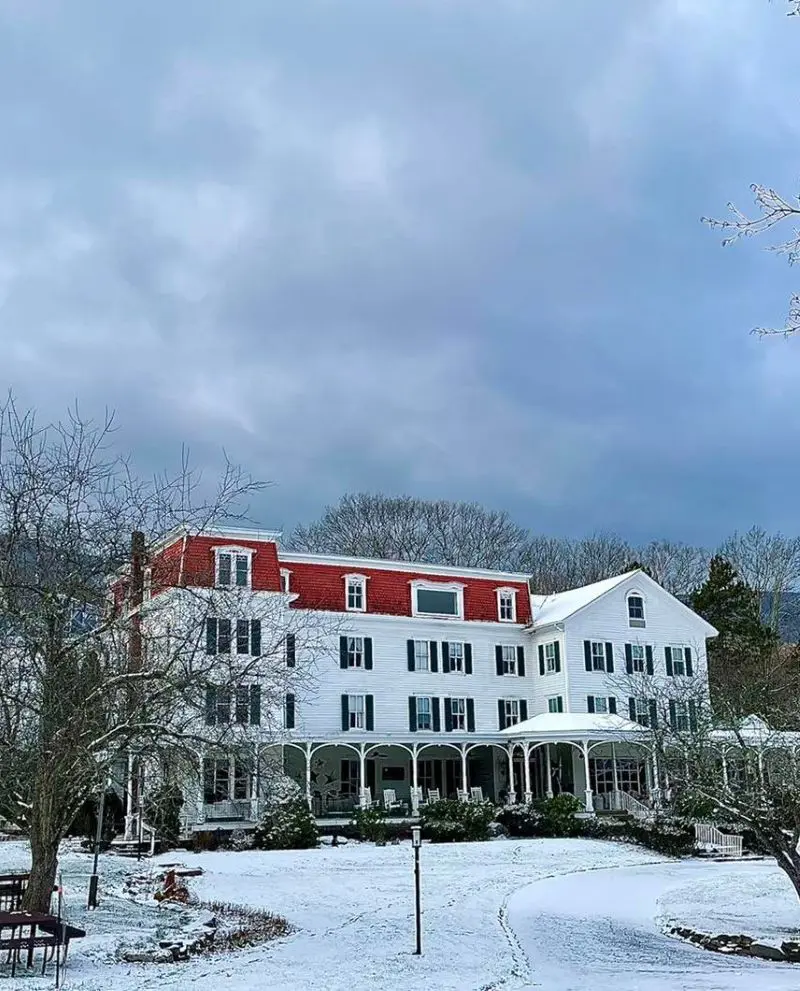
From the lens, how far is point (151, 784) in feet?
49.3

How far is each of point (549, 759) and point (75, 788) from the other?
2683cm

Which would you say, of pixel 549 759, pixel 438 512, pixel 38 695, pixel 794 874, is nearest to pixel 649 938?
pixel 794 874

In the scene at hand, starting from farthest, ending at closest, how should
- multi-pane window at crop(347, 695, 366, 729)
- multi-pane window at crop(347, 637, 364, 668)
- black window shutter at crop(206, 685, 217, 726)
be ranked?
multi-pane window at crop(347, 637, 364, 668), multi-pane window at crop(347, 695, 366, 729), black window shutter at crop(206, 685, 217, 726)

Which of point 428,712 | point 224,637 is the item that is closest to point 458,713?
point 428,712

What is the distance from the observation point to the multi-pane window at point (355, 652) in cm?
3672

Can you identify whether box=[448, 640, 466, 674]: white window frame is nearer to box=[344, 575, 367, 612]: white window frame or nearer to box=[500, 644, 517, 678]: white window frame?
box=[500, 644, 517, 678]: white window frame

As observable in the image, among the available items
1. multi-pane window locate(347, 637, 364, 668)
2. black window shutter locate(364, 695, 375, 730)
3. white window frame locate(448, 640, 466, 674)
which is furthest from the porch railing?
multi-pane window locate(347, 637, 364, 668)

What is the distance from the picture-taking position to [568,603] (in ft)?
133

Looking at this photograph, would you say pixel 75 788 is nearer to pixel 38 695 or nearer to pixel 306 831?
pixel 38 695

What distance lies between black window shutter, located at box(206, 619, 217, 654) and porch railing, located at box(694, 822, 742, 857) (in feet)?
62.7

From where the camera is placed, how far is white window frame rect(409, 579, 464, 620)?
38744mm

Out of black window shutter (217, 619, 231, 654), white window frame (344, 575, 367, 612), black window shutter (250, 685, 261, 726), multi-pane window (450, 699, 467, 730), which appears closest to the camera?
black window shutter (250, 685, 261, 726)

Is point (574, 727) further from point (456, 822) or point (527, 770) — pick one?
point (456, 822)

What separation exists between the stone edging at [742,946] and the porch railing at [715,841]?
14709 millimetres
